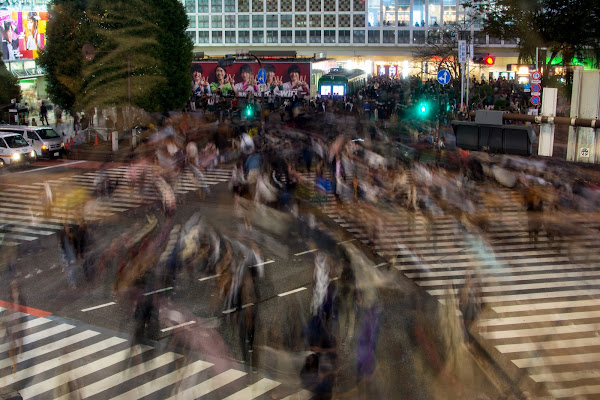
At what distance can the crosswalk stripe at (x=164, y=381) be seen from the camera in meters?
10.5

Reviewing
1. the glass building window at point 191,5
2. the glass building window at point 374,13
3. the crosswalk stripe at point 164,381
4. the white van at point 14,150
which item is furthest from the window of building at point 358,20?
the crosswalk stripe at point 164,381

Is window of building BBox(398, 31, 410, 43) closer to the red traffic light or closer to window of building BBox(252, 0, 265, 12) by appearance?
window of building BBox(252, 0, 265, 12)

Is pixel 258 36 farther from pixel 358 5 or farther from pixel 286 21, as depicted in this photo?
pixel 358 5

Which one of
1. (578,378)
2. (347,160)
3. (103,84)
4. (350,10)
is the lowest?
(578,378)

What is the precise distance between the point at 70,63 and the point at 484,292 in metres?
31.6

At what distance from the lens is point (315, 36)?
4274 inches

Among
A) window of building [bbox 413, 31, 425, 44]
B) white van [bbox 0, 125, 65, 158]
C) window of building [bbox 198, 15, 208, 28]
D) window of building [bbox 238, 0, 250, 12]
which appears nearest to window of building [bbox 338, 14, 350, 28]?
window of building [bbox 413, 31, 425, 44]

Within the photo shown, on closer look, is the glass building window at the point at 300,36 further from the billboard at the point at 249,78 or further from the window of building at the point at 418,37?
the billboard at the point at 249,78

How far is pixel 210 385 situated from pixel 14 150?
2612 centimetres

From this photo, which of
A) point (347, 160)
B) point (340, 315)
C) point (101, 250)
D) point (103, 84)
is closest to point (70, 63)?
point (103, 84)

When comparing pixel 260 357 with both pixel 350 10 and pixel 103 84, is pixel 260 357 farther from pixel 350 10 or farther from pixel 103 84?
pixel 350 10

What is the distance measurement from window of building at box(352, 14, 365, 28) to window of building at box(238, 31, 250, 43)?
17284mm

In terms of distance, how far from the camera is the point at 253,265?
Answer: 648 inches

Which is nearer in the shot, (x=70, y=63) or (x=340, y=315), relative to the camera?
(x=340, y=315)
